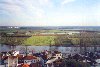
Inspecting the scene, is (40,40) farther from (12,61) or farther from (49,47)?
(12,61)

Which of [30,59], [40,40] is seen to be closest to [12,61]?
[30,59]

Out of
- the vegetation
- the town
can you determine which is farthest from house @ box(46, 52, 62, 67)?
the vegetation

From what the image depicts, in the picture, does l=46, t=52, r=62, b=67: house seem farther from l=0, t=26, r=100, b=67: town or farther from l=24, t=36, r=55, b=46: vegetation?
l=24, t=36, r=55, b=46: vegetation

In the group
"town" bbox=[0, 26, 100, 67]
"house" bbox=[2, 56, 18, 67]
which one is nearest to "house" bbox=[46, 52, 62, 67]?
"town" bbox=[0, 26, 100, 67]

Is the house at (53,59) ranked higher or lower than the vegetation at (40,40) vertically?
lower

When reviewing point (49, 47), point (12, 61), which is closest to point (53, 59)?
point (49, 47)

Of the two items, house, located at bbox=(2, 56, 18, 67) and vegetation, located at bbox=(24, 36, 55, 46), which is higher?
vegetation, located at bbox=(24, 36, 55, 46)

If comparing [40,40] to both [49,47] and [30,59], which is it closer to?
[49,47]

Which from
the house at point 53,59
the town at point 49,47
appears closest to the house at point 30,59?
the town at point 49,47

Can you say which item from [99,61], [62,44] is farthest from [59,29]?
[99,61]

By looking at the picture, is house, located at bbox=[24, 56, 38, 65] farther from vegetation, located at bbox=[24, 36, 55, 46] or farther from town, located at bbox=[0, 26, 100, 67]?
vegetation, located at bbox=[24, 36, 55, 46]

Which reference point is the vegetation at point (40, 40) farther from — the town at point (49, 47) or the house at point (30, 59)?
the house at point (30, 59)

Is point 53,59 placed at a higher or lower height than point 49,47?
lower
